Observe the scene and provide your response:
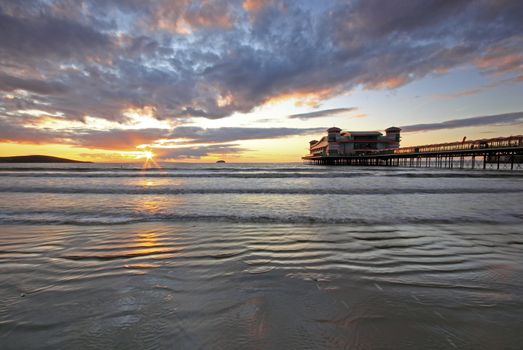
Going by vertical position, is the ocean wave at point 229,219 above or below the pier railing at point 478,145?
below

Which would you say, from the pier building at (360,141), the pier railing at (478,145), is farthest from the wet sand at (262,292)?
the pier building at (360,141)

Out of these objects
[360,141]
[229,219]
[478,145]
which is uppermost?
[360,141]

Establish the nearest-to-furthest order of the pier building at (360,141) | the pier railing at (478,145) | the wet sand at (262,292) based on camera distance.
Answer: the wet sand at (262,292) → the pier railing at (478,145) → the pier building at (360,141)

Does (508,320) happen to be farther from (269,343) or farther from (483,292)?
(269,343)

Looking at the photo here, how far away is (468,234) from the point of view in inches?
225

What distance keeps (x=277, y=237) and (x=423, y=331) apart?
3.42m

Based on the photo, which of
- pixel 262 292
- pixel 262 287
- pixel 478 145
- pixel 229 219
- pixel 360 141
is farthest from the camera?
pixel 360 141

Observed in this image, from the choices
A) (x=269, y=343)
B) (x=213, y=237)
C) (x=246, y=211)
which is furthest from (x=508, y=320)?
(x=246, y=211)

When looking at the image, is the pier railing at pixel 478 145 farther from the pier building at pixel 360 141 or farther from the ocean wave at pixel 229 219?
the ocean wave at pixel 229 219

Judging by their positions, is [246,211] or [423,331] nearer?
[423,331]

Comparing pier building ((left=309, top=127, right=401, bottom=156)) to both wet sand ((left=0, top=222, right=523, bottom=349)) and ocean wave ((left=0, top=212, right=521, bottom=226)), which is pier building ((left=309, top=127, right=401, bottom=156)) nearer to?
ocean wave ((left=0, top=212, right=521, bottom=226))

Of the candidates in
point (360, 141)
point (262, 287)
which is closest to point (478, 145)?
point (360, 141)

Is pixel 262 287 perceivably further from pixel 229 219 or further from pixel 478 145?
pixel 478 145

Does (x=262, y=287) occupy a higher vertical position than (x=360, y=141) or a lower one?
lower
